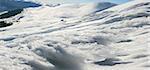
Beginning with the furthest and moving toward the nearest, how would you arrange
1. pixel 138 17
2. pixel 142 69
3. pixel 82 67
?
pixel 138 17, pixel 82 67, pixel 142 69

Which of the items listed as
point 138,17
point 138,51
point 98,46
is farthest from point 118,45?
point 138,17

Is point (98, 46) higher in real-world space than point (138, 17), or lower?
lower

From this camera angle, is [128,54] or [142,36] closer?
[128,54]

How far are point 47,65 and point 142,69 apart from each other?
375 centimetres

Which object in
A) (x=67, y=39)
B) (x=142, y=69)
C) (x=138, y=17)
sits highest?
(x=138, y=17)

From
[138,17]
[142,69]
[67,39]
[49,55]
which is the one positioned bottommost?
[142,69]

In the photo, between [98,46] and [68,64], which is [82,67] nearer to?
[68,64]

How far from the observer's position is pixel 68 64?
712 inches

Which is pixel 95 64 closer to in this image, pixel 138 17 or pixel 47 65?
pixel 47 65

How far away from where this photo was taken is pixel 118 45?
22.4m

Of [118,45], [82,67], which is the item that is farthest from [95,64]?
[118,45]

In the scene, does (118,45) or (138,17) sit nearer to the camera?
(118,45)

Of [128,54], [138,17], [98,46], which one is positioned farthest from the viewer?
[138,17]

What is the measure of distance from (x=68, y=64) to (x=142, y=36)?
6.89 meters
